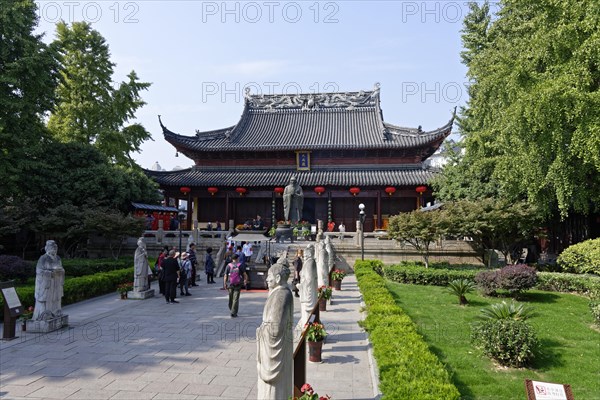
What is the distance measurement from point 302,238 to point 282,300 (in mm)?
18968

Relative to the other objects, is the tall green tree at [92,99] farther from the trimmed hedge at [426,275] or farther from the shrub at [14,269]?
the trimmed hedge at [426,275]

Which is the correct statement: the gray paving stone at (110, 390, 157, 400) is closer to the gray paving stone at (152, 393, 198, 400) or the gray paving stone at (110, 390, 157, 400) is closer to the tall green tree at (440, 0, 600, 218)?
the gray paving stone at (152, 393, 198, 400)

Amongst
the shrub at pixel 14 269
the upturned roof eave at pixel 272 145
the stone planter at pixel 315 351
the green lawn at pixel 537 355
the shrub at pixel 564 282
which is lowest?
the green lawn at pixel 537 355

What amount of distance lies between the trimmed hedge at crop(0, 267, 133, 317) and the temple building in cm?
1540

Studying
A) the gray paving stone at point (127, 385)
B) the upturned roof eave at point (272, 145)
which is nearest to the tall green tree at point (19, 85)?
the upturned roof eave at point (272, 145)

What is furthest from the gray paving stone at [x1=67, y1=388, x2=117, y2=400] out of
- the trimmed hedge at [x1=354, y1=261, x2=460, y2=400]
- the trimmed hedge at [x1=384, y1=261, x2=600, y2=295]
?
the trimmed hedge at [x1=384, y1=261, x2=600, y2=295]

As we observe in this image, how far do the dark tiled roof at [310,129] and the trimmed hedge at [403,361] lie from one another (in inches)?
951

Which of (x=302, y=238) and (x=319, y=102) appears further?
(x=319, y=102)

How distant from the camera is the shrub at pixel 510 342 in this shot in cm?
702

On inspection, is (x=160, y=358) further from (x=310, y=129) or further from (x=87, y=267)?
(x=310, y=129)

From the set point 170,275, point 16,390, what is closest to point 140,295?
point 170,275

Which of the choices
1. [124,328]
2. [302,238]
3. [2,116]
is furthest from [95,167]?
[124,328]

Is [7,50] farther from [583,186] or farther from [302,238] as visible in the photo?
[583,186]

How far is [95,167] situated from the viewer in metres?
21.9
